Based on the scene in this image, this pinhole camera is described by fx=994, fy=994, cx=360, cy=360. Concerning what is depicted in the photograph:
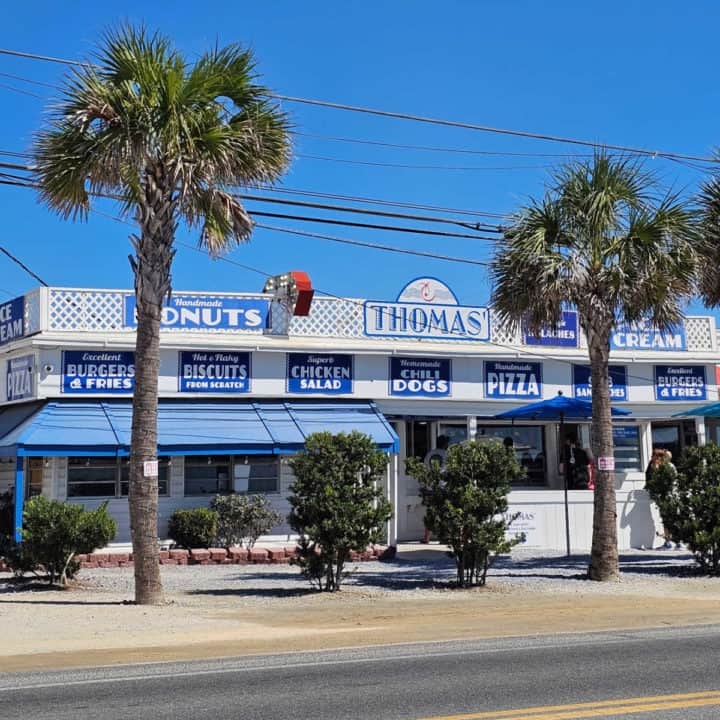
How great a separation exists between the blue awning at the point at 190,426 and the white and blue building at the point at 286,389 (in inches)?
1.5

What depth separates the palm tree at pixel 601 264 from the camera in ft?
53.0

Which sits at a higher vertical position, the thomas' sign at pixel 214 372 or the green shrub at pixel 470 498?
the thomas' sign at pixel 214 372

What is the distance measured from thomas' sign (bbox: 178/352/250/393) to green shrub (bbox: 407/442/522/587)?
21.7ft

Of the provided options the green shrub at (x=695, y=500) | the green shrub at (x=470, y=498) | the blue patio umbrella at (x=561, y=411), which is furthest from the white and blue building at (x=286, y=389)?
the green shrub at (x=470, y=498)

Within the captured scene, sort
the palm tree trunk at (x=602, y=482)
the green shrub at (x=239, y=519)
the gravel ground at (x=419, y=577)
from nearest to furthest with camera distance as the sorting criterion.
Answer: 1. the gravel ground at (x=419, y=577)
2. the palm tree trunk at (x=602, y=482)
3. the green shrub at (x=239, y=519)

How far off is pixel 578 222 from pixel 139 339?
746cm

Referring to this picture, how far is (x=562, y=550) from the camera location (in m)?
20.9

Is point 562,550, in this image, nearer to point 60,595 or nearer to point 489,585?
point 489,585

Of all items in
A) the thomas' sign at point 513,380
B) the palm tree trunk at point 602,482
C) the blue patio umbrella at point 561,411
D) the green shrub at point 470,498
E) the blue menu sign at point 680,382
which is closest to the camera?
the green shrub at point 470,498

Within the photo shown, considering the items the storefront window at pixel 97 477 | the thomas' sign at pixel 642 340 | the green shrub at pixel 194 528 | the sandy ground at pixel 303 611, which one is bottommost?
the sandy ground at pixel 303 611

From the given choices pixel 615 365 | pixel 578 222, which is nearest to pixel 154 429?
pixel 578 222

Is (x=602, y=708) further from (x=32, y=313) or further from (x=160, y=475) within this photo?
(x=32, y=313)

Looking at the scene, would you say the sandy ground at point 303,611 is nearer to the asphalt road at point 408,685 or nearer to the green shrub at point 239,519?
the asphalt road at point 408,685

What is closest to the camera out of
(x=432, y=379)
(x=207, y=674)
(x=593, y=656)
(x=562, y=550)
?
(x=207, y=674)
